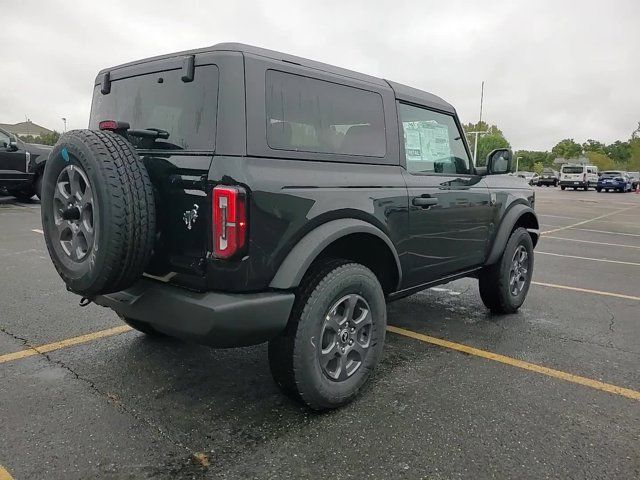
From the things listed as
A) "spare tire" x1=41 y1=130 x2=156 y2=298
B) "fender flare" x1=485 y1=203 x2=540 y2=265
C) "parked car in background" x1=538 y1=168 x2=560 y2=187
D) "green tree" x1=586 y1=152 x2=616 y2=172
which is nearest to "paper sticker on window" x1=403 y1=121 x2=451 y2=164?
"fender flare" x1=485 y1=203 x2=540 y2=265

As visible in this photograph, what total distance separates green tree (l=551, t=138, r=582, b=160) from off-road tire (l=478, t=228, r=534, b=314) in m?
123

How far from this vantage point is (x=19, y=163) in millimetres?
11867

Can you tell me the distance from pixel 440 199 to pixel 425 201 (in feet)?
0.77

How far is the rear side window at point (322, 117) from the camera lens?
2600 mm

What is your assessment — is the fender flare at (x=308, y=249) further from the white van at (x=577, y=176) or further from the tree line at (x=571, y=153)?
the tree line at (x=571, y=153)

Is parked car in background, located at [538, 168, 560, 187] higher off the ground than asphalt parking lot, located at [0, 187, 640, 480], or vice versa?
parked car in background, located at [538, 168, 560, 187]

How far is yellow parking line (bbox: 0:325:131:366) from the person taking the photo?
3.43 meters

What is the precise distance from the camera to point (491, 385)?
3.19 metres

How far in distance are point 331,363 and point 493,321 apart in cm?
230

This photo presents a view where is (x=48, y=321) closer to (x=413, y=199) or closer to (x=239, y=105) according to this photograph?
(x=239, y=105)

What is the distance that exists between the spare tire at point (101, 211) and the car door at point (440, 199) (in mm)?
1710

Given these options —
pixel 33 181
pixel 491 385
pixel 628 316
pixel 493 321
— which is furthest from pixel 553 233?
pixel 33 181

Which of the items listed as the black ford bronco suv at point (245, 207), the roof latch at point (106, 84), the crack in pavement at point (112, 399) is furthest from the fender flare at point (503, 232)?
the roof latch at point (106, 84)

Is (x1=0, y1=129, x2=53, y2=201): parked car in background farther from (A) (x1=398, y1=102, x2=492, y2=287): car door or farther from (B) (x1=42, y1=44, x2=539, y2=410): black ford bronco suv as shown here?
(A) (x1=398, y1=102, x2=492, y2=287): car door
